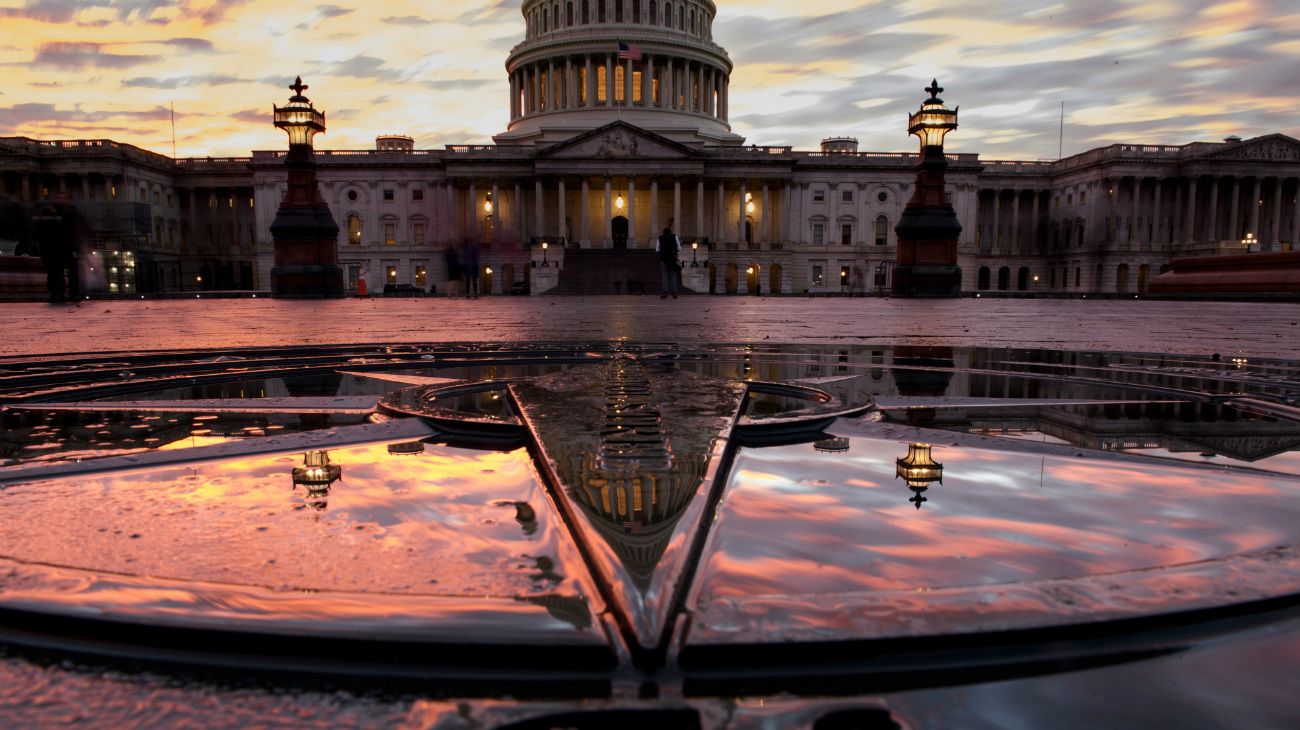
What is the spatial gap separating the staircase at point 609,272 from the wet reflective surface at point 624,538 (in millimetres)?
39456

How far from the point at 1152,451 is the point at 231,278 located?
8308cm

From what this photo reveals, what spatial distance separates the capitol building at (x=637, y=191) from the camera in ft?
215

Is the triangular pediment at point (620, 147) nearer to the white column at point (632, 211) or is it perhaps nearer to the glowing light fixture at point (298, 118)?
the white column at point (632, 211)

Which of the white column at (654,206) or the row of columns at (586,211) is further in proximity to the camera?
the row of columns at (586,211)

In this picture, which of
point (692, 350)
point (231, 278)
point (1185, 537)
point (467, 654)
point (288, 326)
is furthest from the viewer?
point (231, 278)

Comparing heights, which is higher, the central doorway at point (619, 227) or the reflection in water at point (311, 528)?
the central doorway at point (619, 227)

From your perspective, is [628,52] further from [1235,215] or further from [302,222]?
[1235,215]

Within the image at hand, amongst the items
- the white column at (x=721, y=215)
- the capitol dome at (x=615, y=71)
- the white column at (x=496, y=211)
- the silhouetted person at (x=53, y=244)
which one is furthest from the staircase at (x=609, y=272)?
the silhouetted person at (x=53, y=244)

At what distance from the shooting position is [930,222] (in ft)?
72.6

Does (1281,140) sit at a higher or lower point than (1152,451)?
higher

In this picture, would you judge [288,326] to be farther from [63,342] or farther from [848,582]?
[848,582]

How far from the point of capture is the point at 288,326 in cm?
928

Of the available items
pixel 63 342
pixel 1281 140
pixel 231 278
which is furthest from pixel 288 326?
pixel 1281 140

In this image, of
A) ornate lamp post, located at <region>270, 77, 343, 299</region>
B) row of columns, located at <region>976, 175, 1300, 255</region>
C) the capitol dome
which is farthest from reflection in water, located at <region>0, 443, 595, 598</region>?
row of columns, located at <region>976, 175, 1300, 255</region>
